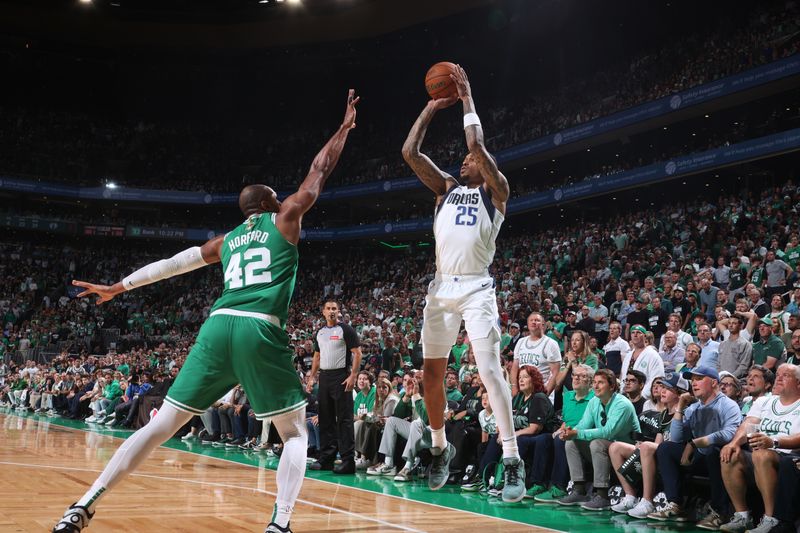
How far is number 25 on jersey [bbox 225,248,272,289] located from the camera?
3.94 meters

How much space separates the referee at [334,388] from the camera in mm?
8750

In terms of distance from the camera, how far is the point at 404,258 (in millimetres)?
30109

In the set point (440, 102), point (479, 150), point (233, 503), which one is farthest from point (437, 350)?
point (233, 503)

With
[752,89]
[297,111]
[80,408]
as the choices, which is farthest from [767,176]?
[297,111]

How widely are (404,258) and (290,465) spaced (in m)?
26.4

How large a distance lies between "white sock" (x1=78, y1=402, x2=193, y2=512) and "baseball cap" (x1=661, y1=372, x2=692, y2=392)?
4.50 meters

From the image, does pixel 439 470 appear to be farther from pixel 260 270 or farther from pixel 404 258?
pixel 404 258

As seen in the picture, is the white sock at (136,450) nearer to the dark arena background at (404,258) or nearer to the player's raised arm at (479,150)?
the dark arena background at (404,258)

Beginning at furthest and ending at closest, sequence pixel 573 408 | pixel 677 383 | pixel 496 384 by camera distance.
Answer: pixel 573 408, pixel 677 383, pixel 496 384

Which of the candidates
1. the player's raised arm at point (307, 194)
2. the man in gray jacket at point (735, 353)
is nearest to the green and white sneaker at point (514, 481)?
the player's raised arm at point (307, 194)

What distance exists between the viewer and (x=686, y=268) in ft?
43.7

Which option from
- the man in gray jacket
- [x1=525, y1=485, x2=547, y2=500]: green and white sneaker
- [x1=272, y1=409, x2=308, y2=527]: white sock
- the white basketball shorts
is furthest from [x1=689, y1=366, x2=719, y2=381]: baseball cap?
[x1=272, y1=409, x2=308, y2=527]: white sock

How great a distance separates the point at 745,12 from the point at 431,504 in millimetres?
22729

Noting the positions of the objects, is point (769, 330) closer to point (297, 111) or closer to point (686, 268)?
point (686, 268)
